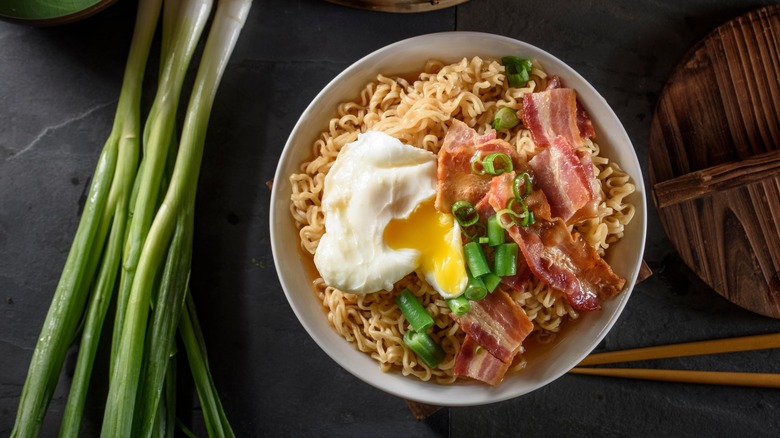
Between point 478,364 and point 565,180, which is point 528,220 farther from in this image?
point 478,364

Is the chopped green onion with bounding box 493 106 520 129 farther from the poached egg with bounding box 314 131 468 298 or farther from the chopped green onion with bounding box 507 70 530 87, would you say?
the poached egg with bounding box 314 131 468 298

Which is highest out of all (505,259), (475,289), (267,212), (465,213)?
(465,213)

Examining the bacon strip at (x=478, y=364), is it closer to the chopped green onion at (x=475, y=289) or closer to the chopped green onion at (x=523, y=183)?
the chopped green onion at (x=475, y=289)

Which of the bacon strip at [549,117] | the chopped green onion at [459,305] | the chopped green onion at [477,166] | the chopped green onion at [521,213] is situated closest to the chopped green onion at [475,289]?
the chopped green onion at [459,305]

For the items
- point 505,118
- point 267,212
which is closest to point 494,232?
point 505,118

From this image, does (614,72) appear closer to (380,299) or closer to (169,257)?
(380,299)

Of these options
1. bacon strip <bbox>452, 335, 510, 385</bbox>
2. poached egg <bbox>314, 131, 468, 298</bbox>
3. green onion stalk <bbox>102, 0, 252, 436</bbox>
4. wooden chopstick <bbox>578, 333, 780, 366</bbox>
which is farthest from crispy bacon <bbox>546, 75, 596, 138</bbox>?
green onion stalk <bbox>102, 0, 252, 436</bbox>
